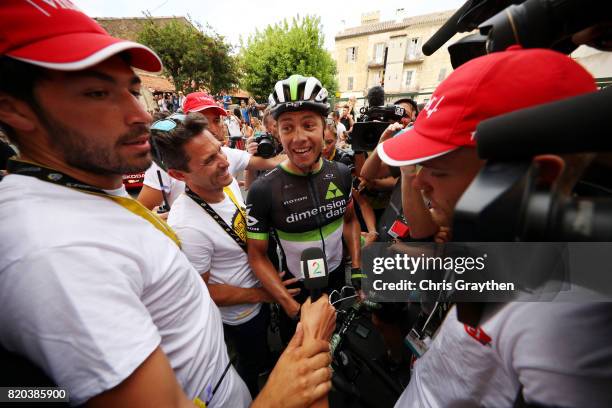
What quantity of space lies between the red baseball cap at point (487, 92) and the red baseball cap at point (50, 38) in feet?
4.11

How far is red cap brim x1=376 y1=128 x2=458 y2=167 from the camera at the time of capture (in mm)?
936

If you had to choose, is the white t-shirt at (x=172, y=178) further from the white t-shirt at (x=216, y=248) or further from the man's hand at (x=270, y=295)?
the man's hand at (x=270, y=295)

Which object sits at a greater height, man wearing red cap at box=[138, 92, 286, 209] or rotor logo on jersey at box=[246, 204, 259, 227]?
man wearing red cap at box=[138, 92, 286, 209]

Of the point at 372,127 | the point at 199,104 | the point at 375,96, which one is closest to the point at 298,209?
the point at 372,127

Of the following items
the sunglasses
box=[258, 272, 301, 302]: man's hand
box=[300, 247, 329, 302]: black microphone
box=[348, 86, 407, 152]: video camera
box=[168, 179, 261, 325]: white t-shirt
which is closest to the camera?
box=[300, 247, 329, 302]: black microphone

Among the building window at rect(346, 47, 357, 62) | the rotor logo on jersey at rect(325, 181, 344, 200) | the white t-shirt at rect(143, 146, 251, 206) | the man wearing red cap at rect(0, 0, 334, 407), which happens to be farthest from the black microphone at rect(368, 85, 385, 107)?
the building window at rect(346, 47, 357, 62)

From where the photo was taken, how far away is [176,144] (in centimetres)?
192

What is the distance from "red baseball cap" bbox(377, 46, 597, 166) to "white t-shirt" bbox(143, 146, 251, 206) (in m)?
2.47

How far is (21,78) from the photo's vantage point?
0.89 meters

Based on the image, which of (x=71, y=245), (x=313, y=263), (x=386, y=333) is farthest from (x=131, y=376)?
(x=386, y=333)

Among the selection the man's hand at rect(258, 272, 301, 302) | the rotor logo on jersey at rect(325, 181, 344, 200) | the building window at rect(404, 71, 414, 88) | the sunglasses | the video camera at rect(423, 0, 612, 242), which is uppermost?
the building window at rect(404, 71, 414, 88)

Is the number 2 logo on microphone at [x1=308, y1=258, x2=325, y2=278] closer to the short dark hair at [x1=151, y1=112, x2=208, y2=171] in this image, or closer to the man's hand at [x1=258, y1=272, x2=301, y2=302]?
the man's hand at [x1=258, y1=272, x2=301, y2=302]

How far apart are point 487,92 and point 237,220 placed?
189 centimetres

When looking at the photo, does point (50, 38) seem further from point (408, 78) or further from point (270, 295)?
point (408, 78)
